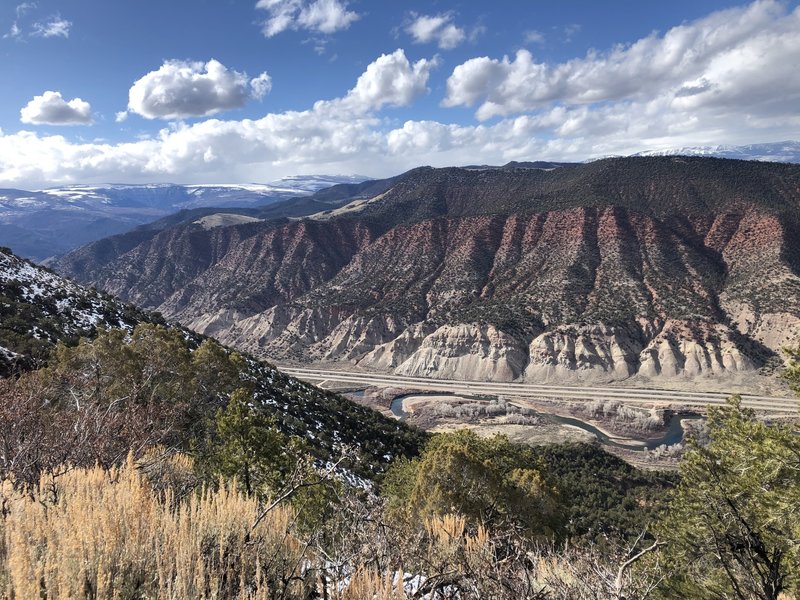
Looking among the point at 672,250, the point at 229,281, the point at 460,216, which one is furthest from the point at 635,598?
the point at 229,281

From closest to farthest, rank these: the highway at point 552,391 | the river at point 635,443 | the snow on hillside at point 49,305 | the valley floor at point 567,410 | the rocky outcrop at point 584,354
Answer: the snow on hillside at point 49,305, the river at point 635,443, the valley floor at point 567,410, the highway at point 552,391, the rocky outcrop at point 584,354

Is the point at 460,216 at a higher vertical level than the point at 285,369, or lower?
higher

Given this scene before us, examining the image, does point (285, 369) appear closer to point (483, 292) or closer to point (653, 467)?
point (483, 292)

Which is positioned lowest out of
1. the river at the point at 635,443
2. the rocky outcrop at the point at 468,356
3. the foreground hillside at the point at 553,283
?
the river at the point at 635,443

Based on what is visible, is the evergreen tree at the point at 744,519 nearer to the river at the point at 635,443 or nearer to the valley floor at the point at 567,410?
the valley floor at the point at 567,410

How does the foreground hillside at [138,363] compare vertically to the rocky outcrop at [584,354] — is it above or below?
above

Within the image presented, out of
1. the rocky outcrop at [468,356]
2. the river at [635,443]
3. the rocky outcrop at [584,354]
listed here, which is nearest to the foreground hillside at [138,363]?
the river at [635,443]
